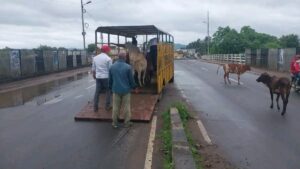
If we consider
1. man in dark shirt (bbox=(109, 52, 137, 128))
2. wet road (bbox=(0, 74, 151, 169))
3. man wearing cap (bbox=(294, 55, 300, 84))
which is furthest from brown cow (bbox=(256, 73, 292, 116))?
man wearing cap (bbox=(294, 55, 300, 84))

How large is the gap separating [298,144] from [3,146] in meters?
5.83

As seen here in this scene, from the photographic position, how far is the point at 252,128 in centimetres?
954

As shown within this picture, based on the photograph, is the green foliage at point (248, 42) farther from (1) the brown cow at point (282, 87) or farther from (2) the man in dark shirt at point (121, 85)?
(2) the man in dark shirt at point (121, 85)

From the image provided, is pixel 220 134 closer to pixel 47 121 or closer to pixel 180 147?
pixel 180 147

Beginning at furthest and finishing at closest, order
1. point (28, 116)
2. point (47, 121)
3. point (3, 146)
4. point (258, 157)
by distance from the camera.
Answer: point (28, 116), point (47, 121), point (3, 146), point (258, 157)

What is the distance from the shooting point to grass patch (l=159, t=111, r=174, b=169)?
21.6ft

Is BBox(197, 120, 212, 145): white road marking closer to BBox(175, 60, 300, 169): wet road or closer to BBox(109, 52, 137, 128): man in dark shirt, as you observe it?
BBox(175, 60, 300, 169): wet road

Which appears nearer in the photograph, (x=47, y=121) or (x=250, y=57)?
(x=47, y=121)

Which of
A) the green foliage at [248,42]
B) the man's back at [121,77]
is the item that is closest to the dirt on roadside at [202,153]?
the man's back at [121,77]

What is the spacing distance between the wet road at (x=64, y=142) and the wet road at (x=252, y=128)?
1711mm

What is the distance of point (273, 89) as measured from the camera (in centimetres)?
1223

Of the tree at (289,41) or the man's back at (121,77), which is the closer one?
the man's back at (121,77)

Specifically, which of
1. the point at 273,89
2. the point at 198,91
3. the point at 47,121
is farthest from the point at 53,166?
the point at 198,91

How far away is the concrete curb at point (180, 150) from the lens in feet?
20.9
